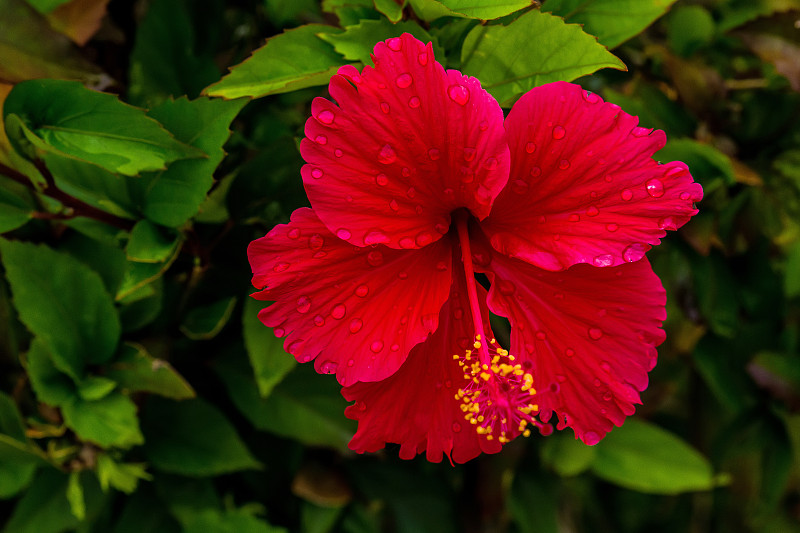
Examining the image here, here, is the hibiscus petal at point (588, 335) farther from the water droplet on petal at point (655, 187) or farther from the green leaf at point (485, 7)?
the green leaf at point (485, 7)

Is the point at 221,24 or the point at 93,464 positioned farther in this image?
the point at 221,24

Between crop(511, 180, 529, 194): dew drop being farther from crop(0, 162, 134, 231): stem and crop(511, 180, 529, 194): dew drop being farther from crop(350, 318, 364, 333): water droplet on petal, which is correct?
crop(0, 162, 134, 231): stem

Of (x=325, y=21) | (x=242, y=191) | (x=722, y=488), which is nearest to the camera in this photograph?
(x=242, y=191)

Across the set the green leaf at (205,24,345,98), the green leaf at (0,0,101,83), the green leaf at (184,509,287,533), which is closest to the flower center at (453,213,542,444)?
the green leaf at (205,24,345,98)

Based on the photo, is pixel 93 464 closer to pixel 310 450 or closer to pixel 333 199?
pixel 310 450

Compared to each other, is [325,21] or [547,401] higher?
[325,21]

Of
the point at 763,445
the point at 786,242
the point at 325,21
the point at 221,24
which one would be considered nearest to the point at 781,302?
the point at 786,242

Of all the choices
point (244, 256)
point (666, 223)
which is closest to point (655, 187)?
point (666, 223)

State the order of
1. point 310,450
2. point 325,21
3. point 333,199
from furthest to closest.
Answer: point 310,450, point 325,21, point 333,199

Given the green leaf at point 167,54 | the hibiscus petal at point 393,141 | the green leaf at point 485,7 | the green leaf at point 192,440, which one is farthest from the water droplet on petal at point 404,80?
the green leaf at point 192,440
